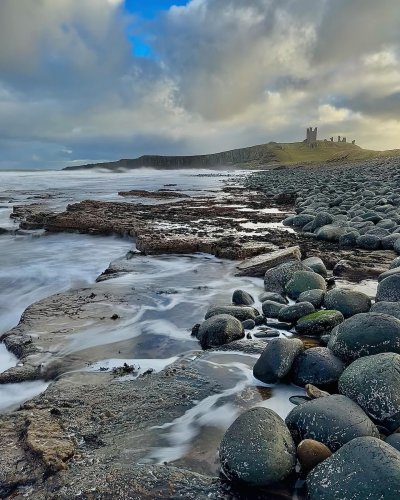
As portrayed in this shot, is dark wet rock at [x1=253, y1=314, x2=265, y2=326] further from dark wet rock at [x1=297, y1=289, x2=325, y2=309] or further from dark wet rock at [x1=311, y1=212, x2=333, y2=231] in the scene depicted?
dark wet rock at [x1=311, y1=212, x2=333, y2=231]

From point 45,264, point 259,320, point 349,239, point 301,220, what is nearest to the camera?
point 259,320

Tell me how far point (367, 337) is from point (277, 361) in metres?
0.55

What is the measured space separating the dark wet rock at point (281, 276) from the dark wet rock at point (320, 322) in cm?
106

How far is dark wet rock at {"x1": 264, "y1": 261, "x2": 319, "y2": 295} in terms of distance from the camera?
446 centimetres

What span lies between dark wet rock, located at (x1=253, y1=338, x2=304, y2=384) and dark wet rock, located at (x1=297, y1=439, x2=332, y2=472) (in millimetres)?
775

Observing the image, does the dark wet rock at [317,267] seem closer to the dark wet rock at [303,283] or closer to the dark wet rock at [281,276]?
the dark wet rock at [281,276]

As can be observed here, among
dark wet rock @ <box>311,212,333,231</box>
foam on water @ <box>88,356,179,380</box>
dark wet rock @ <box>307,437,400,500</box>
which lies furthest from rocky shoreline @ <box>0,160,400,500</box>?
dark wet rock @ <box>311,212,333,231</box>

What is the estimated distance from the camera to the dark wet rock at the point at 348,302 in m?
3.41

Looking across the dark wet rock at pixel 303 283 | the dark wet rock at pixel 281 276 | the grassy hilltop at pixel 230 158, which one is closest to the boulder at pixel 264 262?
the dark wet rock at pixel 281 276

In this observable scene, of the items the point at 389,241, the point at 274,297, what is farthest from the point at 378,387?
the point at 389,241

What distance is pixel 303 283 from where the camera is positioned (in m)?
4.18

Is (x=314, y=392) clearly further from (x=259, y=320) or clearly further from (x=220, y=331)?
(x=259, y=320)

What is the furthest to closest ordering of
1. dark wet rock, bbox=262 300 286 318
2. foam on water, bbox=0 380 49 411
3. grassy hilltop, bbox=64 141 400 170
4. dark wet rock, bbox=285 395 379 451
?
grassy hilltop, bbox=64 141 400 170
dark wet rock, bbox=262 300 286 318
foam on water, bbox=0 380 49 411
dark wet rock, bbox=285 395 379 451

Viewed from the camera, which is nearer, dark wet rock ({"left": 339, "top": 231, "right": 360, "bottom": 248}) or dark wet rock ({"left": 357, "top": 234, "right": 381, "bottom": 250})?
dark wet rock ({"left": 357, "top": 234, "right": 381, "bottom": 250})
